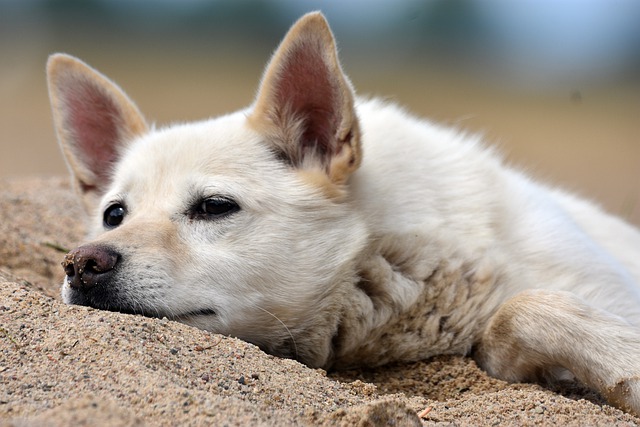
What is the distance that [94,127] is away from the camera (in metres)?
4.04

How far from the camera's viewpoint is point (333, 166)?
3.24 meters

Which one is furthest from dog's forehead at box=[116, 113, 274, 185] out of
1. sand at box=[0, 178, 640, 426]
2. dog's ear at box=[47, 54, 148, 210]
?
sand at box=[0, 178, 640, 426]

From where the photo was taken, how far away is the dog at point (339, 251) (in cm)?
283

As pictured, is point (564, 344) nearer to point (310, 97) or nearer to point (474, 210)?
point (474, 210)

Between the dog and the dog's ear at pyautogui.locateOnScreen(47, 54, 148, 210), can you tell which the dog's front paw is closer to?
the dog

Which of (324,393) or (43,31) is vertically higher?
(324,393)

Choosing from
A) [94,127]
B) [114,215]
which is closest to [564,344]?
[114,215]

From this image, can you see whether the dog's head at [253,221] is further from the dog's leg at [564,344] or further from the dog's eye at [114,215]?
the dog's leg at [564,344]

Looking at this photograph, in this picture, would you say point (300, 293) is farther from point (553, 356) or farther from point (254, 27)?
point (254, 27)

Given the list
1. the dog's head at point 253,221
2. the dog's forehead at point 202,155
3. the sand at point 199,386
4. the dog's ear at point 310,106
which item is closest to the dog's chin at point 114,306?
the dog's head at point 253,221

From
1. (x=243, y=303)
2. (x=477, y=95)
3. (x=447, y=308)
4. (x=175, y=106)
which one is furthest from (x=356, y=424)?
(x=477, y=95)

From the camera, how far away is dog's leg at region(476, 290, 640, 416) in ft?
8.83

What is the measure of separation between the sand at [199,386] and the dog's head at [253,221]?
0.63 ft

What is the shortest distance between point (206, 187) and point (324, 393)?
3.57 feet
